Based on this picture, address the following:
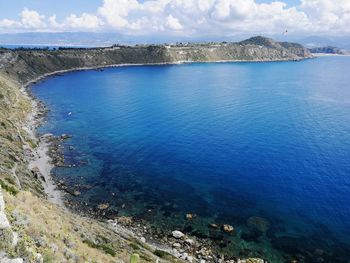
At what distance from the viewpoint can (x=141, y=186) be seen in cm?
7544

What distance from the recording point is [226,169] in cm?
8388

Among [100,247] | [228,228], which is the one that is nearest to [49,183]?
[100,247]

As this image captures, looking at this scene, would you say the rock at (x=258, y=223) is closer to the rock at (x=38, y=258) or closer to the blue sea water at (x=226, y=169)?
the blue sea water at (x=226, y=169)

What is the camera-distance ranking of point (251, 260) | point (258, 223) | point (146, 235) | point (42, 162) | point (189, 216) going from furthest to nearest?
point (42, 162) → point (189, 216) → point (258, 223) → point (146, 235) → point (251, 260)

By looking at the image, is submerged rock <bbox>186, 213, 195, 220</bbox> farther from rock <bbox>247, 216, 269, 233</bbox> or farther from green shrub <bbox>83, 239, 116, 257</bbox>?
green shrub <bbox>83, 239, 116, 257</bbox>

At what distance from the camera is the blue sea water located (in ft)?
196

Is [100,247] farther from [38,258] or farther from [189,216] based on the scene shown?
[189,216]

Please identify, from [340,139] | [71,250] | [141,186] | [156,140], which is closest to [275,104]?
[340,139]

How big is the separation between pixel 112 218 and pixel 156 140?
44.5 meters

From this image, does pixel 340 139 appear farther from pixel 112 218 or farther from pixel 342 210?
pixel 112 218

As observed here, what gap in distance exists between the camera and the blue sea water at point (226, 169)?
5988 centimetres

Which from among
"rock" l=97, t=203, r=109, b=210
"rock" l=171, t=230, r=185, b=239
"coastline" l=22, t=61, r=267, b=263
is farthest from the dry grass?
"rock" l=97, t=203, r=109, b=210

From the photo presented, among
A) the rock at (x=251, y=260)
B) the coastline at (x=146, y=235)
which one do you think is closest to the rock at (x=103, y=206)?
the coastline at (x=146, y=235)

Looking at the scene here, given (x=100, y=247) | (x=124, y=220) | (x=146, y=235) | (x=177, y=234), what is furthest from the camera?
(x=124, y=220)
